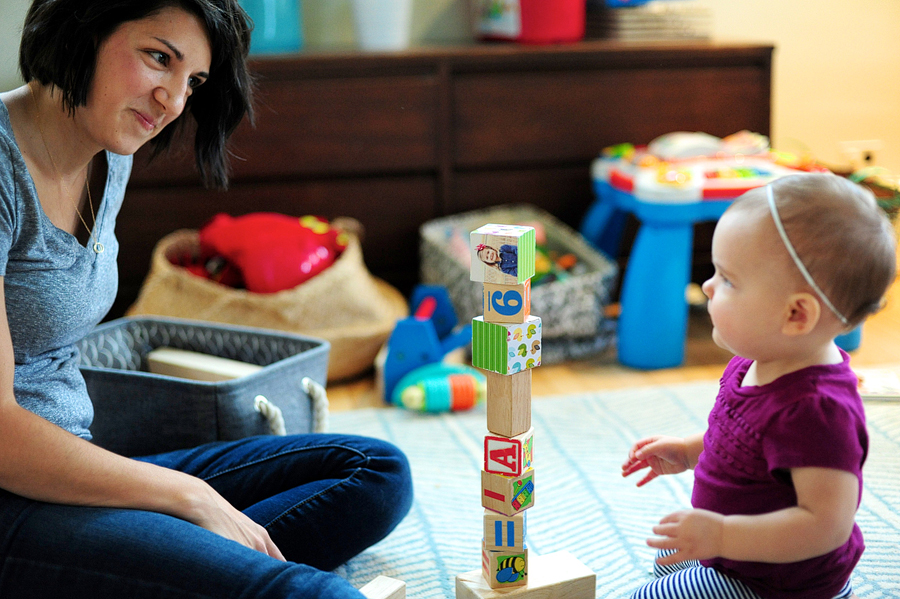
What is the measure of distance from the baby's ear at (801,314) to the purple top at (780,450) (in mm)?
47

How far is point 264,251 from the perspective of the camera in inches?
75.0

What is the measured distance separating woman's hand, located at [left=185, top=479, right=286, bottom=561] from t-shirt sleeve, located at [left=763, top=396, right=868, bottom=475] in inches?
20.0

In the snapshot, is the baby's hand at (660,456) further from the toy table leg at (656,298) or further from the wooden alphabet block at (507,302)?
the toy table leg at (656,298)

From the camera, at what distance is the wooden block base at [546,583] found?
3.26ft

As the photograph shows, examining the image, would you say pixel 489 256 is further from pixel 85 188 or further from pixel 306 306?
pixel 306 306

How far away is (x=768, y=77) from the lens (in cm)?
231

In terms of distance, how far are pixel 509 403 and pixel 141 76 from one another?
527mm

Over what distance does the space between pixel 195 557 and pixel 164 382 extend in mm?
415

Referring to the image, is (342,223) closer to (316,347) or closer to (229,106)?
(316,347)

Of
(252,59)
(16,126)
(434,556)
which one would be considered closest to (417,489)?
(434,556)

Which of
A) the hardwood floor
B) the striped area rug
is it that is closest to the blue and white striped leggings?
the striped area rug

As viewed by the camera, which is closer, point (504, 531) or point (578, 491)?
point (504, 531)

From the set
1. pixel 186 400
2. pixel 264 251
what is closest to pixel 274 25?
pixel 264 251

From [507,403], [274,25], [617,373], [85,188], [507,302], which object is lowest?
[617,373]
